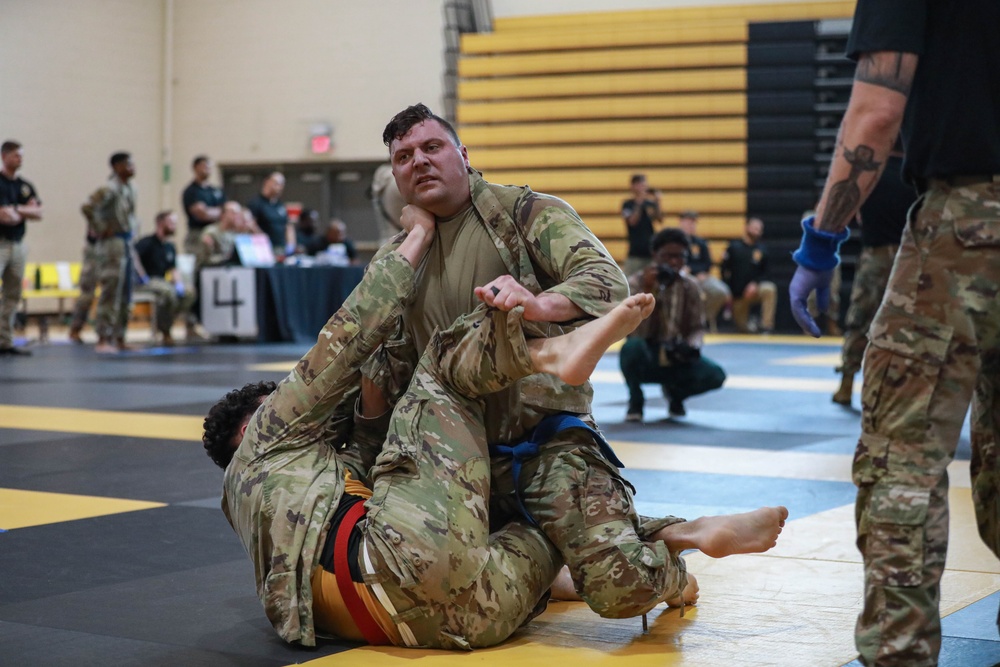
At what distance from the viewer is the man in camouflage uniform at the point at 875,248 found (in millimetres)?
6746

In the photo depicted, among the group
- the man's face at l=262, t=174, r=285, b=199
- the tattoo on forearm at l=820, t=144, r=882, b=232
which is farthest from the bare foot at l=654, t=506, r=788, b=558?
the man's face at l=262, t=174, r=285, b=199

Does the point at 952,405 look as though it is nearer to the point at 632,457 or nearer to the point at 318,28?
the point at 632,457

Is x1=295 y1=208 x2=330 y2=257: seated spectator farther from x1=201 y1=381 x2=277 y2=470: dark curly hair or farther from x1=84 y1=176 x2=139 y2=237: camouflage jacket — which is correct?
x1=201 y1=381 x2=277 y2=470: dark curly hair

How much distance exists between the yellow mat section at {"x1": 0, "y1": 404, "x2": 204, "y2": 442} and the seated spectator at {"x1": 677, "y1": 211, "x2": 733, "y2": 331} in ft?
27.2

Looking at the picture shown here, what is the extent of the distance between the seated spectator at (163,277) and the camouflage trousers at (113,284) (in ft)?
3.08

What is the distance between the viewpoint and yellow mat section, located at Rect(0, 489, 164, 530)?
4016mm

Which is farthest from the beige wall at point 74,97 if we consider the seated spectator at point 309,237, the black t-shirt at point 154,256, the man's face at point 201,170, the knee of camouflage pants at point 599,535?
the knee of camouflage pants at point 599,535

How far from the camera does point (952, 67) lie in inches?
88.7

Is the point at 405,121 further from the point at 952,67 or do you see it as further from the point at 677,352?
the point at 677,352

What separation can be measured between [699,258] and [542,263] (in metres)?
11.6

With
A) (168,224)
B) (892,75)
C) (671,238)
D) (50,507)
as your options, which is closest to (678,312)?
(671,238)

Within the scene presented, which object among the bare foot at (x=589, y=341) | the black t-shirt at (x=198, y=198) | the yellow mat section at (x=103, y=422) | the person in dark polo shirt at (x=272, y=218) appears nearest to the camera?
the bare foot at (x=589, y=341)

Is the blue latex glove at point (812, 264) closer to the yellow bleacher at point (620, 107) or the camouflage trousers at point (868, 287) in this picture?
the camouflage trousers at point (868, 287)

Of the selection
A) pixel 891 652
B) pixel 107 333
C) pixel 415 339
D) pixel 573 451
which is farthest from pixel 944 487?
pixel 107 333
